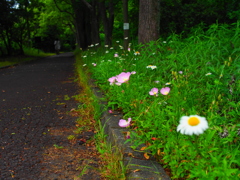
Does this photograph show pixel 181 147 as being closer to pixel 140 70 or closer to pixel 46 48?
pixel 140 70

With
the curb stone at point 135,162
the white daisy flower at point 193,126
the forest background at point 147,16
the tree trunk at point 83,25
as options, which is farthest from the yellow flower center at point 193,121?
the tree trunk at point 83,25

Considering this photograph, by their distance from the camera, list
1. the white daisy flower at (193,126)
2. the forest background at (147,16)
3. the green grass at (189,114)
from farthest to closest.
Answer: the forest background at (147,16) < the green grass at (189,114) < the white daisy flower at (193,126)

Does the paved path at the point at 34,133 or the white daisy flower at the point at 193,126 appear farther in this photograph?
the paved path at the point at 34,133

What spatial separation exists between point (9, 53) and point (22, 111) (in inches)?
693

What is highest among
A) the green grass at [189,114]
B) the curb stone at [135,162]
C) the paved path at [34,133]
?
the green grass at [189,114]

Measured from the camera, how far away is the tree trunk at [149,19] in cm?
658

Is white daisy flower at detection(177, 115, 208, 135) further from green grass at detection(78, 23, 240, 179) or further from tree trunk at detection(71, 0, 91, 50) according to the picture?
tree trunk at detection(71, 0, 91, 50)

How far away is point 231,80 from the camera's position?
2420mm

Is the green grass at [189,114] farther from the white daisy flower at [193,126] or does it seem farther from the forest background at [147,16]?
the forest background at [147,16]

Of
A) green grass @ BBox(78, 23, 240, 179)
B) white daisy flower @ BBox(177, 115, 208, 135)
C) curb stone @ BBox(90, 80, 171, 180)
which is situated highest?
white daisy flower @ BBox(177, 115, 208, 135)

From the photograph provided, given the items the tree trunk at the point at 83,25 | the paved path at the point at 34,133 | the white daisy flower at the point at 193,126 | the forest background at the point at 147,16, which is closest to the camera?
the white daisy flower at the point at 193,126

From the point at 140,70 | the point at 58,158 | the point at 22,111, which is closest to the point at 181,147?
the point at 58,158

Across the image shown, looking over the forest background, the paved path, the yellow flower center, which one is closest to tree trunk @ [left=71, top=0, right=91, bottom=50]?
the forest background

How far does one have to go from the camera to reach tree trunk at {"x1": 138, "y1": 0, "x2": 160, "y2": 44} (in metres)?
6.58
